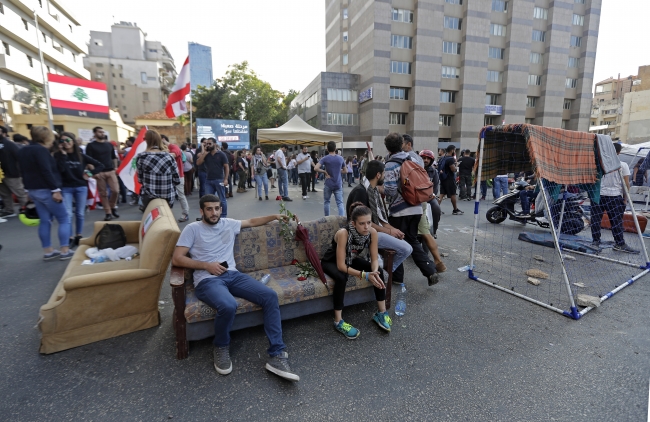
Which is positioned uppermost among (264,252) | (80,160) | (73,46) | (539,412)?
(73,46)

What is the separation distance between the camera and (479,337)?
2994 millimetres

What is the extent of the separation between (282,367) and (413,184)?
2.52m

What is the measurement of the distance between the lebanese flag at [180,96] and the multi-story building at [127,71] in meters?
45.6

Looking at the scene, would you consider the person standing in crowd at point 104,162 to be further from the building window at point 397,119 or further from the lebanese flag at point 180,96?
the building window at point 397,119

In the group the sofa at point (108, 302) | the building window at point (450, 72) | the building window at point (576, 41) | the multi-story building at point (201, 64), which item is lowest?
the sofa at point (108, 302)

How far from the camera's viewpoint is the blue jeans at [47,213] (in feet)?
14.8

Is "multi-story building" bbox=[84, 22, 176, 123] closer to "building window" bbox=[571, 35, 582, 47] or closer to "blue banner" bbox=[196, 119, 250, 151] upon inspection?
"blue banner" bbox=[196, 119, 250, 151]

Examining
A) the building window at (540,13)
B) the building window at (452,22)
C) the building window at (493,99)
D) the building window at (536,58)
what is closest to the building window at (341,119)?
the building window at (452,22)

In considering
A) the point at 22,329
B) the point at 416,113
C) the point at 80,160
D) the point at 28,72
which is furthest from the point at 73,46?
the point at 22,329

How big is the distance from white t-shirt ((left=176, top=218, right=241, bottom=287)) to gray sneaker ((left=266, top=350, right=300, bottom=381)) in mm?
928

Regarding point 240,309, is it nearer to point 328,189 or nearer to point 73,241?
point 73,241

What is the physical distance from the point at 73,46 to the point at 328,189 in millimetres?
45121

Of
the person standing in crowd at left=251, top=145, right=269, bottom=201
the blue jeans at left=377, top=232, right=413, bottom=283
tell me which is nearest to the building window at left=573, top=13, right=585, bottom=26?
the person standing in crowd at left=251, top=145, right=269, bottom=201

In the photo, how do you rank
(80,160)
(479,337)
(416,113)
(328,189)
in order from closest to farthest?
1. (479,337)
2. (80,160)
3. (328,189)
4. (416,113)
